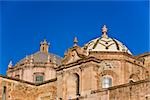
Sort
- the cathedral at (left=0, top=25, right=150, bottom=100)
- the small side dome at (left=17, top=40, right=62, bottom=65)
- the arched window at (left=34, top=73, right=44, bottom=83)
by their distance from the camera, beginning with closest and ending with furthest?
the cathedral at (left=0, top=25, right=150, bottom=100)
the arched window at (left=34, top=73, right=44, bottom=83)
the small side dome at (left=17, top=40, right=62, bottom=65)

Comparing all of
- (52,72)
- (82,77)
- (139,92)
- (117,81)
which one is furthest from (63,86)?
(52,72)

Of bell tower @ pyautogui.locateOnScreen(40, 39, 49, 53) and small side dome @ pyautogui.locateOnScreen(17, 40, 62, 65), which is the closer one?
small side dome @ pyautogui.locateOnScreen(17, 40, 62, 65)

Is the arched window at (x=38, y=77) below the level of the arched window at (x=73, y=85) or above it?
above

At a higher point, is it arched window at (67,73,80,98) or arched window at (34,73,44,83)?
arched window at (34,73,44,83)

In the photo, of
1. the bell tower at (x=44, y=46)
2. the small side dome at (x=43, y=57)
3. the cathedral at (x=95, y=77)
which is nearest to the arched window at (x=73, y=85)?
the cathedral at (x=95, y=77)

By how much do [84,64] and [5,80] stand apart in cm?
997

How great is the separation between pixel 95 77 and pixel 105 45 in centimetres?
445

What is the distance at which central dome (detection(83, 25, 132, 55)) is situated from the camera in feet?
137

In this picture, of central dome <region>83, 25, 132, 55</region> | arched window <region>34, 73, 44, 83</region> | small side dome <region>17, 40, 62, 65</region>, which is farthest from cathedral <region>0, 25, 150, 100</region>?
small side dome <region>17, 40, 62, 65</region>

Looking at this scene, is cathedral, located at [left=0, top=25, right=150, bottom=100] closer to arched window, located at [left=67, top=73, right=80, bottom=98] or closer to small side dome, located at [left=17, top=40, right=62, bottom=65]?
arched window, located at [left=67, top=73, right=80, bottom=98]

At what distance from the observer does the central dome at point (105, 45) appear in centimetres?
4178

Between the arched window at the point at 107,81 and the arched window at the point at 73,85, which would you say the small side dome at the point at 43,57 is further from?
the arched window at the point at 107,81

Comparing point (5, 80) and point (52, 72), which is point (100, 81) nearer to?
point (5, 80)

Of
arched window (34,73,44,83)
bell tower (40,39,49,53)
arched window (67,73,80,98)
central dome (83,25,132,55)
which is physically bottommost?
arched window (67,73,80,98)
